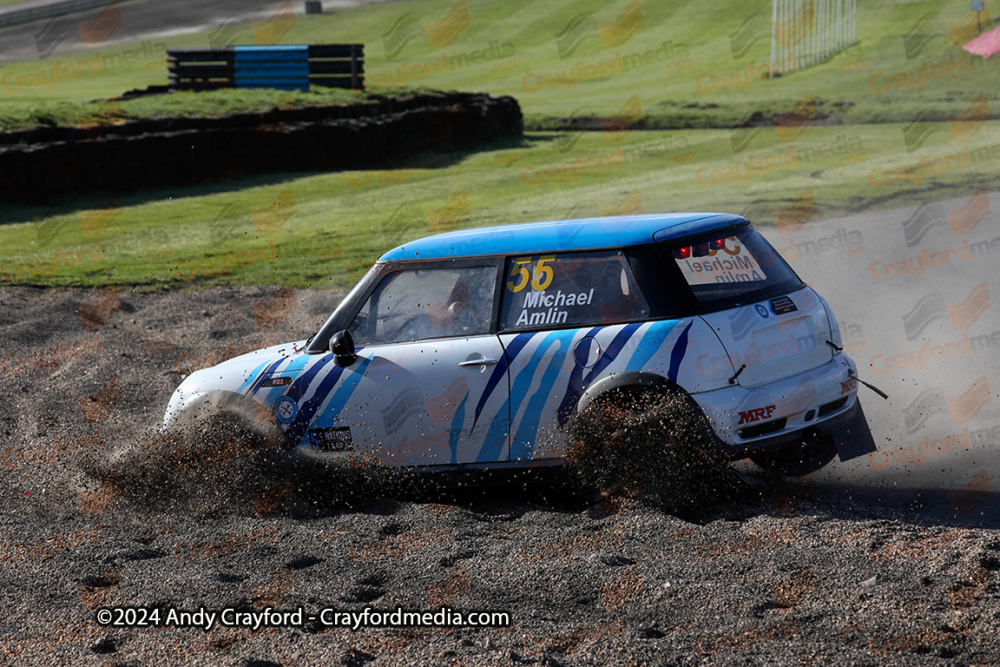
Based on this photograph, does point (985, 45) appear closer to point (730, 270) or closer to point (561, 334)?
point (730, 270)

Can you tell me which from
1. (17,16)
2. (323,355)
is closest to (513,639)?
(323,355)

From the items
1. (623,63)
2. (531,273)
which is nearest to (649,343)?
(531,273)

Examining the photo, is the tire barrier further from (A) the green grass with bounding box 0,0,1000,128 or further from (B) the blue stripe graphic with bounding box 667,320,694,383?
(B) the blue stripe graphic with bounding box 667,320,694,383

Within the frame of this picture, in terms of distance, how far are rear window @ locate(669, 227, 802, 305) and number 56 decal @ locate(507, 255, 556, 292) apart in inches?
29.0

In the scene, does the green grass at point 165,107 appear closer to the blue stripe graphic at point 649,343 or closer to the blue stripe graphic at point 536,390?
the blue stripe graphic at point 536,390

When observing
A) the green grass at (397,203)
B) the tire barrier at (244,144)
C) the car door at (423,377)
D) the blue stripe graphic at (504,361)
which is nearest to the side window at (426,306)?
the car door at (423,377)

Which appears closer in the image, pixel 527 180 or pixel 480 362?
pixel 480 362

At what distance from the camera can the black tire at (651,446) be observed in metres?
5.59

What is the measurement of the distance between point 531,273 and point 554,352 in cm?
52

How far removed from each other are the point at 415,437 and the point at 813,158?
1840cm

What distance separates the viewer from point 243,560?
534 centimetres

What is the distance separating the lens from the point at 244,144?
73.4ft

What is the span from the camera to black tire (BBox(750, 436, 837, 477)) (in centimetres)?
600

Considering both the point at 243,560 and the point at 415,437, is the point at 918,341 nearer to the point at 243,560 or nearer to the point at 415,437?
the point at 415,437
